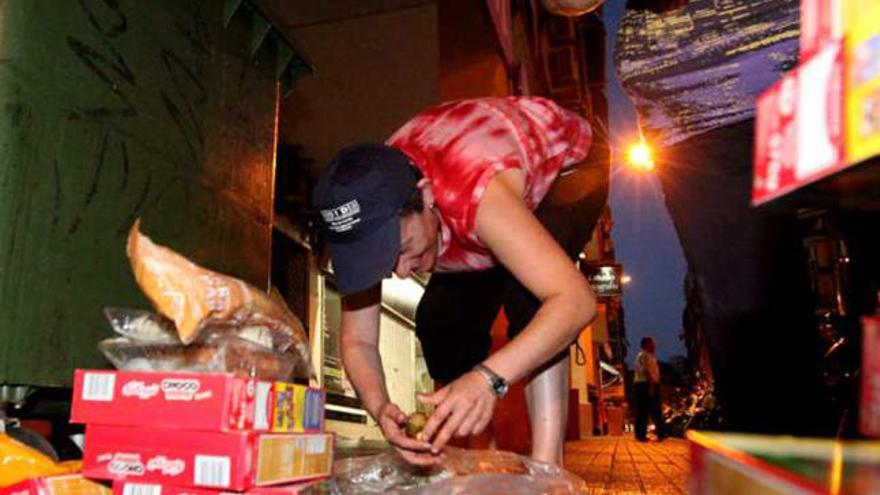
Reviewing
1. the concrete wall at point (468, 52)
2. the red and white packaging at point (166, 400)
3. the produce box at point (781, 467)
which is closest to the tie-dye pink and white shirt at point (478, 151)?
the red and white packaging at point (166, 400)

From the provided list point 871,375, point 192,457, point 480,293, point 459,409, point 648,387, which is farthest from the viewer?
point 648,387

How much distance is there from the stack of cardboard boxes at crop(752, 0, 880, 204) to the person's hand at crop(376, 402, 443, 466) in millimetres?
1450

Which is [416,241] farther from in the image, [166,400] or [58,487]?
[58,487]

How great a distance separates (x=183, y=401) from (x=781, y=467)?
1239 mm

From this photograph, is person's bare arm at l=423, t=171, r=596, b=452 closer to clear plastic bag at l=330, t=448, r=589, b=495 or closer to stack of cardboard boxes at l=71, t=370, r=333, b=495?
clear plastic bag at l=330, t=448, r=589, b=495

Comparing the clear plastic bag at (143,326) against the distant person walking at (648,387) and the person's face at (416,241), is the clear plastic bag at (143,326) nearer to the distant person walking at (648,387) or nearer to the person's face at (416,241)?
the person's face at (416,241)

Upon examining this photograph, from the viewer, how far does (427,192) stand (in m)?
2.27

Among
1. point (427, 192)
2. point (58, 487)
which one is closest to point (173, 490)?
point (58, 487)

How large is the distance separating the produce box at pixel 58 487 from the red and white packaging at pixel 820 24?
5.50 ft

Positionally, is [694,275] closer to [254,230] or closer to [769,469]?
[769,469]

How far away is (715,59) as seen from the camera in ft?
6.06

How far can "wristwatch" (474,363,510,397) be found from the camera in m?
2.03

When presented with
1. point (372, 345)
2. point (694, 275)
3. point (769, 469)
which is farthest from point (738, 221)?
point (372, 345)

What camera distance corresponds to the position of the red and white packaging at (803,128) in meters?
0.70
